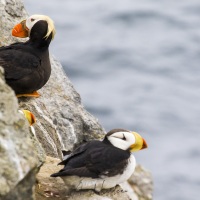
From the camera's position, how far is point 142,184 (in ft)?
42.6

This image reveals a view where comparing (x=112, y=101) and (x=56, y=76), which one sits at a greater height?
(x=56, y=76)

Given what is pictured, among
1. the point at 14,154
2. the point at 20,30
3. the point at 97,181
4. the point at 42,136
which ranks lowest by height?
the point at 42,136

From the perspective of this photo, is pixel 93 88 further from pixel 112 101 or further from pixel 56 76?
pixel 56 76

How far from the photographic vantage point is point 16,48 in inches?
387

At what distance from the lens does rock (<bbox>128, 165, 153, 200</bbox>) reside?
12625mm

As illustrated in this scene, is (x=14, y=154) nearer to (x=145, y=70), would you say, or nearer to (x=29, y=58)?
(x=29, y=58)

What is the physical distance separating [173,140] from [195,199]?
11.0ft

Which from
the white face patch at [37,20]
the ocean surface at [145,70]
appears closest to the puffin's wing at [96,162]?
the white face patch at [37,20]

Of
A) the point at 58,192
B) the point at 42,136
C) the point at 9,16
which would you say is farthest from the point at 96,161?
the point at 9,16

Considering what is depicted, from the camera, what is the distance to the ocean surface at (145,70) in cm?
2589

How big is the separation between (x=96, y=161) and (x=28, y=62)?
193 centimetres

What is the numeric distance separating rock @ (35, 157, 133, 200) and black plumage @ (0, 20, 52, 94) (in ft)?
3.81

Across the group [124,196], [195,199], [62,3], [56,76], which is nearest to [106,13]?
[62,3]

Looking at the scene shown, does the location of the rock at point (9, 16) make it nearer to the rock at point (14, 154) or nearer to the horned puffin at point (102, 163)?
the horned puffin at point (102, 163)
